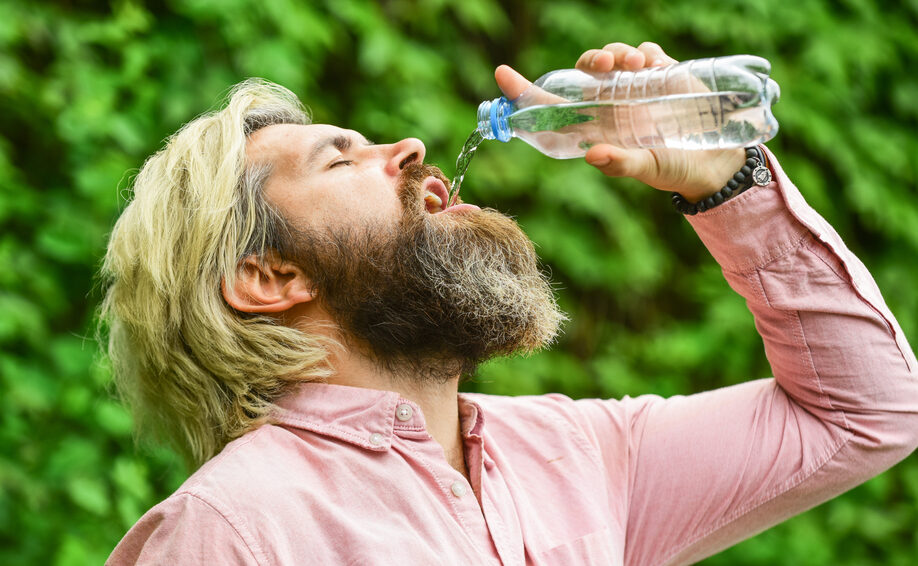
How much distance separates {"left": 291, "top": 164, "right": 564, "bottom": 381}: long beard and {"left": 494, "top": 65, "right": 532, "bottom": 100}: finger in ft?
0.92

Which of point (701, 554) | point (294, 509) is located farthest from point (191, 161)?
point (701, 554)

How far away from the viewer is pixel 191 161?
1816 mm

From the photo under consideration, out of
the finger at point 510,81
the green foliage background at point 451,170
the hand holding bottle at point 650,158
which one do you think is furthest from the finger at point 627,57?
the green foliage background at point 451,170

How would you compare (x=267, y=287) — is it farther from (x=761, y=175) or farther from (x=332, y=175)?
(x=761, y=175)

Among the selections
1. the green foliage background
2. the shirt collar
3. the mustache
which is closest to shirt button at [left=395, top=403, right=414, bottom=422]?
the shirt collar

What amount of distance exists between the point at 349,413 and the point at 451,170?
1444mm

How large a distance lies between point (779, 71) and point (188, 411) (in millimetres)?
2525

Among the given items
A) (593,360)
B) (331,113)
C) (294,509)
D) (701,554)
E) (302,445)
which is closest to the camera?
(294,509)

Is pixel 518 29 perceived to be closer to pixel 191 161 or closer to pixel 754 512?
pixel 191 161

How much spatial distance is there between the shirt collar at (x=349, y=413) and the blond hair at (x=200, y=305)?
0.04 meters

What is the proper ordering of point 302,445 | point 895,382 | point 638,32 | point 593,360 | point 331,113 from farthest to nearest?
point 593,360, point 638,32, point 331,113, point 895,382, point 302,445

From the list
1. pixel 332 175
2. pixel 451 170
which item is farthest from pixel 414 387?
pixel 451 170

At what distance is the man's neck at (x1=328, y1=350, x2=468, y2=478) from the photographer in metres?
1.69

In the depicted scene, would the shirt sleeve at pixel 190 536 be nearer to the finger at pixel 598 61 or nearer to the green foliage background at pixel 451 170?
the finger at pixel 598 61
